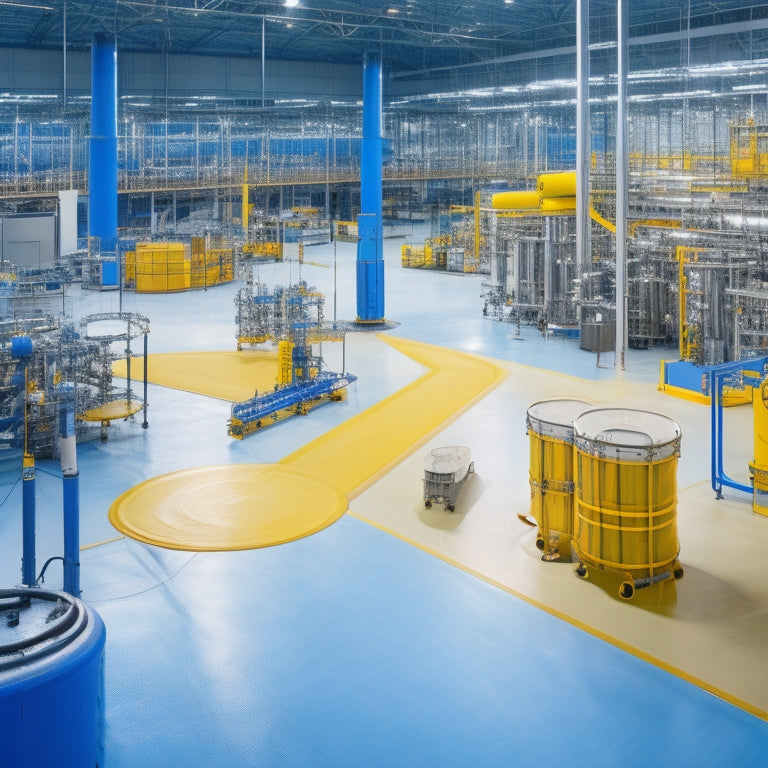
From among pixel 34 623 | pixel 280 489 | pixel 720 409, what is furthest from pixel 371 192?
pixel 34 623

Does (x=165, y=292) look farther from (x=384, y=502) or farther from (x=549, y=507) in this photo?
(x=549, y=507)

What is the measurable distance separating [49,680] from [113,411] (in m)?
8.04

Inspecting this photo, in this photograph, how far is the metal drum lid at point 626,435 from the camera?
273 inches

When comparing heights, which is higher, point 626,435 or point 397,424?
point 626,435

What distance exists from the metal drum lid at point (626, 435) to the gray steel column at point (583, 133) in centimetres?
724

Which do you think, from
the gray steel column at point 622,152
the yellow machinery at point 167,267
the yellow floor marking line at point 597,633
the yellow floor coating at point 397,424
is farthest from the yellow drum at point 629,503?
the yellow machinery at point 167,267

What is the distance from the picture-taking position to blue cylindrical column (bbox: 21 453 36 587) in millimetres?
5609

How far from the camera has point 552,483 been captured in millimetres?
7777

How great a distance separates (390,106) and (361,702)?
38.5m

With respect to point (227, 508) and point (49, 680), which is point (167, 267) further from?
point (49, 680)

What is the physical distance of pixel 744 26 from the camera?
27.4 m

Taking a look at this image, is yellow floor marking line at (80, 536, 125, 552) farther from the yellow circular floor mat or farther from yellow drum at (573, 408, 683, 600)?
yellow drum at (573, 408, 683, 600)

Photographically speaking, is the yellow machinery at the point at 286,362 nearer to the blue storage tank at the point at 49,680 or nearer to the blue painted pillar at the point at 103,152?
the blue storage tank at the point at 49,680

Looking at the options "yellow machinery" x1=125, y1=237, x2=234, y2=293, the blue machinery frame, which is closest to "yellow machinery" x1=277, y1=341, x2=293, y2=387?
the blue machinery frame
